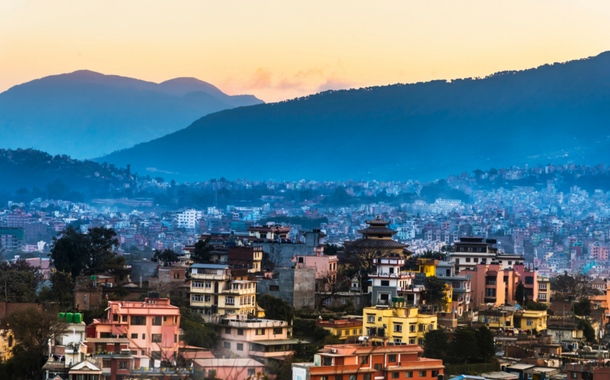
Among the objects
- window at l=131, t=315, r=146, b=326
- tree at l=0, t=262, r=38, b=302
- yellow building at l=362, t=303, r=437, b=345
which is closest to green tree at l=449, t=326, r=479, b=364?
yellow building at l=362, t=303, r=437, b=345

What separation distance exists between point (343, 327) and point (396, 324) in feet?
5.10

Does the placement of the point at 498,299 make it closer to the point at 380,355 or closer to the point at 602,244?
the point at 380,355

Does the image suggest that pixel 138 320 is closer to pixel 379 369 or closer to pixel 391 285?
pixel 379 369

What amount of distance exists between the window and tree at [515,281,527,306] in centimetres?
2035

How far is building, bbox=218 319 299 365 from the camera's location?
86.6 ft

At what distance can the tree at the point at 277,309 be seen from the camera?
3067 centimetres

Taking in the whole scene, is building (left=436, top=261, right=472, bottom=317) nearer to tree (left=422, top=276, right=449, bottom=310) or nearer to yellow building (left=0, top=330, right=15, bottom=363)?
tree (left=422, top=276, right=449, bottom=310)

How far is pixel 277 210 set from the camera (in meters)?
197

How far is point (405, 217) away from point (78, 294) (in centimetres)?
12827

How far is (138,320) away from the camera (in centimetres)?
2670

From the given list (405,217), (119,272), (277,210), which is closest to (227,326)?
(119,272)

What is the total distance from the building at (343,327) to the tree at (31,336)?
7815 millimetres

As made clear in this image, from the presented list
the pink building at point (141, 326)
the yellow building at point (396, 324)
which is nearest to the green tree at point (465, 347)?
the yellow building at point (396, 324)

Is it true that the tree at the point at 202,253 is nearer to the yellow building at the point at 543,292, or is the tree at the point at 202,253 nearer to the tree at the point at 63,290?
the tree at the point at 63,290
